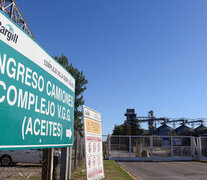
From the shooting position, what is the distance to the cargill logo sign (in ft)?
8.54

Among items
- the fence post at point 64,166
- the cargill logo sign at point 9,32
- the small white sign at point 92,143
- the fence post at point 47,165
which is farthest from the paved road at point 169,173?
the cargill logo sign at point 9,32

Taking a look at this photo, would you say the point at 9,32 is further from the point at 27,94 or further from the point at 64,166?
the point at 64,166

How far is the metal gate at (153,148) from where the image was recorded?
22.9m

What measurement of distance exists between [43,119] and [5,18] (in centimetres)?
154

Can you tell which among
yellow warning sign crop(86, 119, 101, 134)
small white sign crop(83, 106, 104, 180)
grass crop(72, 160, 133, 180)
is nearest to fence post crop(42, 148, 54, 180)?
small white sign crop(83, 106, 104, 180)

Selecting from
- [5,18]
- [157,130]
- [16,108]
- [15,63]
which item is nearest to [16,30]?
[5,18]

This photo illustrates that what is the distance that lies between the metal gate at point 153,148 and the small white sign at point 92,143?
54.6 ft

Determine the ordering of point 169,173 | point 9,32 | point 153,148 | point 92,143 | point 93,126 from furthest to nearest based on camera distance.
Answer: point 153,148 → point 169,173 → point 93,126 → point 92,143 → point 9,32

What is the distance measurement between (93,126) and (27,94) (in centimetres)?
348

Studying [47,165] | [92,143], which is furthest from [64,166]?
[47,165]

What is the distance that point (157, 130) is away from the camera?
79938 mm

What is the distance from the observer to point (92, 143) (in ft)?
19.6

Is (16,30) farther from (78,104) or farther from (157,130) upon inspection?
(157,130)

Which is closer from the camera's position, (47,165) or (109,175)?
(47,165)
